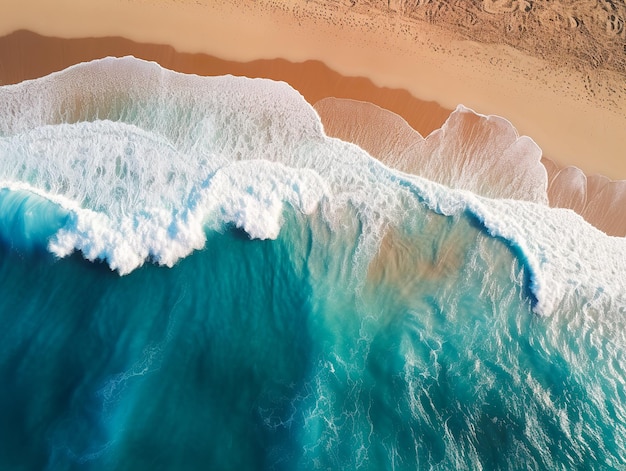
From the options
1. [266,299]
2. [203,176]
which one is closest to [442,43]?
[203,176]

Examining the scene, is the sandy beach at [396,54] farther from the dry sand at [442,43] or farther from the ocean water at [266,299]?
the ocean water at [266,299]

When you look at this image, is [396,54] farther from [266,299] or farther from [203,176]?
[266,299]

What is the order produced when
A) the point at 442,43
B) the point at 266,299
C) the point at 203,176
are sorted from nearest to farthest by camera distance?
the point at 266,299 → the point at 203,176 → the point at 442,43

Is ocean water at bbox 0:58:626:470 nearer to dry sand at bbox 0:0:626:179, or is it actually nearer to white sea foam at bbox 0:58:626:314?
white sea foam at bbox 0:58:626:314

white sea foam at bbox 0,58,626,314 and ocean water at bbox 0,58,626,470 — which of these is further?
white sea foam at bbox 0,58,626,314

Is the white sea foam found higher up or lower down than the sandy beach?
lower down

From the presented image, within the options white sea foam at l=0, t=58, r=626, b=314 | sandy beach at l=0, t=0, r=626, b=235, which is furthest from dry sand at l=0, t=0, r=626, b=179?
white sea foam at l=0, t=58, r=626, b=314

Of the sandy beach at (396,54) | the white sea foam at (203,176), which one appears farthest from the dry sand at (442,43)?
the white sea foam at (203,176)
